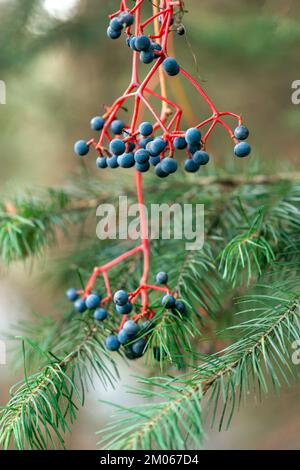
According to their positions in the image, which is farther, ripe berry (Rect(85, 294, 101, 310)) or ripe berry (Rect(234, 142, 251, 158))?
ripe berry (Rect(85, 294, 101, 310))

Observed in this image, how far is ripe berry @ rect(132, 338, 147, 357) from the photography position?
622 mm

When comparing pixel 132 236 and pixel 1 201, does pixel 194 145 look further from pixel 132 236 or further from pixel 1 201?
pixel 1 201

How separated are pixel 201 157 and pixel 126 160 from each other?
87 millimetres

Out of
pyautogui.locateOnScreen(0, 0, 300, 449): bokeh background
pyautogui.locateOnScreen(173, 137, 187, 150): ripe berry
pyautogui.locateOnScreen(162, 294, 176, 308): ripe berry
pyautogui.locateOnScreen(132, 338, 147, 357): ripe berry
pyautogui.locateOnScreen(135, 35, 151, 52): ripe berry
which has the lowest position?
pyautogui.locateOnScreen(132, 338, 147, 357): ripe berry

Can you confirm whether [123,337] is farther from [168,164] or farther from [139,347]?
[168,164]

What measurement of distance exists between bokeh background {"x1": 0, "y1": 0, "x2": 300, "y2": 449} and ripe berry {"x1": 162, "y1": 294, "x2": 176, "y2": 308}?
1.58 feet

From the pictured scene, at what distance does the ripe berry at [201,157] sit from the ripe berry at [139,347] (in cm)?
22

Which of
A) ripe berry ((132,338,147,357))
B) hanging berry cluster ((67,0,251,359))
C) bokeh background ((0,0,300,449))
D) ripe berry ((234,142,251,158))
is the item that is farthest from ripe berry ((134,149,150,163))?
bokeh background ((0,0,300,449))

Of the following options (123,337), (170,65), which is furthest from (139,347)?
(170,65)

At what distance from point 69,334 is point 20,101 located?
3.95ft

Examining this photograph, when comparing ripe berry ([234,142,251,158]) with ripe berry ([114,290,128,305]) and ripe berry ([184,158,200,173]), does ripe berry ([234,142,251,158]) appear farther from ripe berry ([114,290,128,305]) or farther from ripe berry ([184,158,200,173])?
ripe berry ([114,290,128,305])

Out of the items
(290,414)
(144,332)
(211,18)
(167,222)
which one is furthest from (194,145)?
(290,414)

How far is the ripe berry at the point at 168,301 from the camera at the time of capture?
2.05ft

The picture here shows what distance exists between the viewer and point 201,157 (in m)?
0.61
